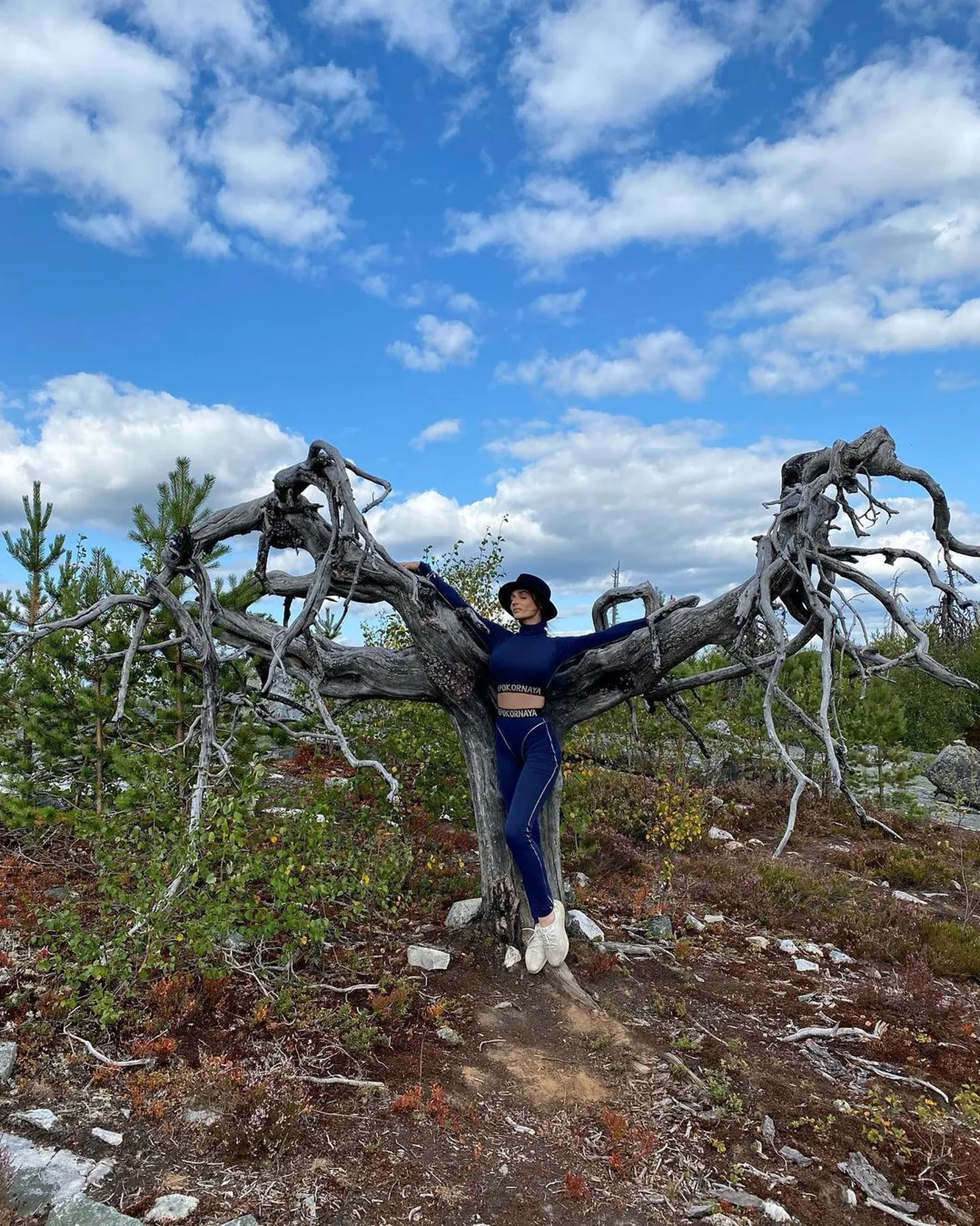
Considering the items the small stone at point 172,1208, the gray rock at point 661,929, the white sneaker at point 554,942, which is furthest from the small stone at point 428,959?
the small stone at point 172,1208

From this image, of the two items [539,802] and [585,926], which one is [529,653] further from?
[585,926]

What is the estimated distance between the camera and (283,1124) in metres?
4.50

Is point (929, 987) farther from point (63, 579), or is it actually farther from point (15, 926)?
point (63, 579)

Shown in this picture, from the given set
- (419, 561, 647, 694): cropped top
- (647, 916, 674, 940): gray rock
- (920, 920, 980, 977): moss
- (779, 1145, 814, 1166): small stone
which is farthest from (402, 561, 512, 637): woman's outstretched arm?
(920, 920, 980, 977): moss

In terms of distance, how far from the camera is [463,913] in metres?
7.38

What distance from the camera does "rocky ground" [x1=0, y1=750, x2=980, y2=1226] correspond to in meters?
4.14

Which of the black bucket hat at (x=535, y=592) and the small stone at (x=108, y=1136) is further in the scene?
the black bucket hat at (x=535, y=592)

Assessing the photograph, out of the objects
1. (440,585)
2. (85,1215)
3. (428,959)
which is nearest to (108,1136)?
(85,1215)

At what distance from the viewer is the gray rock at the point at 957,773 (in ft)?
65.9

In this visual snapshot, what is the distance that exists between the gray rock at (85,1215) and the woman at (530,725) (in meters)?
3.30

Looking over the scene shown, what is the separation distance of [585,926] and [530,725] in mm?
2270

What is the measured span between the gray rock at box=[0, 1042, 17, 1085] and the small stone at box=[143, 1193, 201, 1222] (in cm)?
156

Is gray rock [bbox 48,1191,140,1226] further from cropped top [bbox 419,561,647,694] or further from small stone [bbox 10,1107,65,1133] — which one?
cropped top [bbox 419,561,647,694]

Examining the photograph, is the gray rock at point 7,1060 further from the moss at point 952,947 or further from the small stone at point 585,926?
the moss at point 952,947
